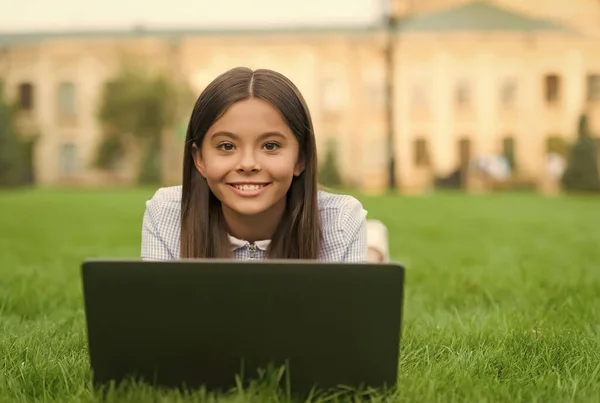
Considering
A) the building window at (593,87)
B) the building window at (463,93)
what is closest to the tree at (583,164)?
the building window at (463,93)

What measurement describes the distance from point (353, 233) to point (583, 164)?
2350 centimetres

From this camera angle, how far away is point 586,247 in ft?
26.6

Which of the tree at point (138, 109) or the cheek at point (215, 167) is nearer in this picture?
the cheek at point (215, 167)

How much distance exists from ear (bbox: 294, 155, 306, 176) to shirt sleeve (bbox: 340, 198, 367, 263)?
21 centimetres

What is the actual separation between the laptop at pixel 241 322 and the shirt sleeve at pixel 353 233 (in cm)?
78

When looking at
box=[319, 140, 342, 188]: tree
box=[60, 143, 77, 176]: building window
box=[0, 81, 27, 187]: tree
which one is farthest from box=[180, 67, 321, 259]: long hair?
box=[60, 143, 77, 176]: building window

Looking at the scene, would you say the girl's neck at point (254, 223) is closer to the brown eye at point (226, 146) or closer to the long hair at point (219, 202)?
the long hair at point (219, 202)

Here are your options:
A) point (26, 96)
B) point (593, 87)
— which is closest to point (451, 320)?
point (593, 87)

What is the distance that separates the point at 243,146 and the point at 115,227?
8.91 m

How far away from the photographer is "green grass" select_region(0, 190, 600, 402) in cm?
229

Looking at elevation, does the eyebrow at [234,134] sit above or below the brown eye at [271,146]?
above

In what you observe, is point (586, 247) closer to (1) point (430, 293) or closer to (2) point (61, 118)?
(1) point (430, 293)

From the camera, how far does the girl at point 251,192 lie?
245 centimetres

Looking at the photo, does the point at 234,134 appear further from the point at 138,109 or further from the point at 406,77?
the point at 406,77
